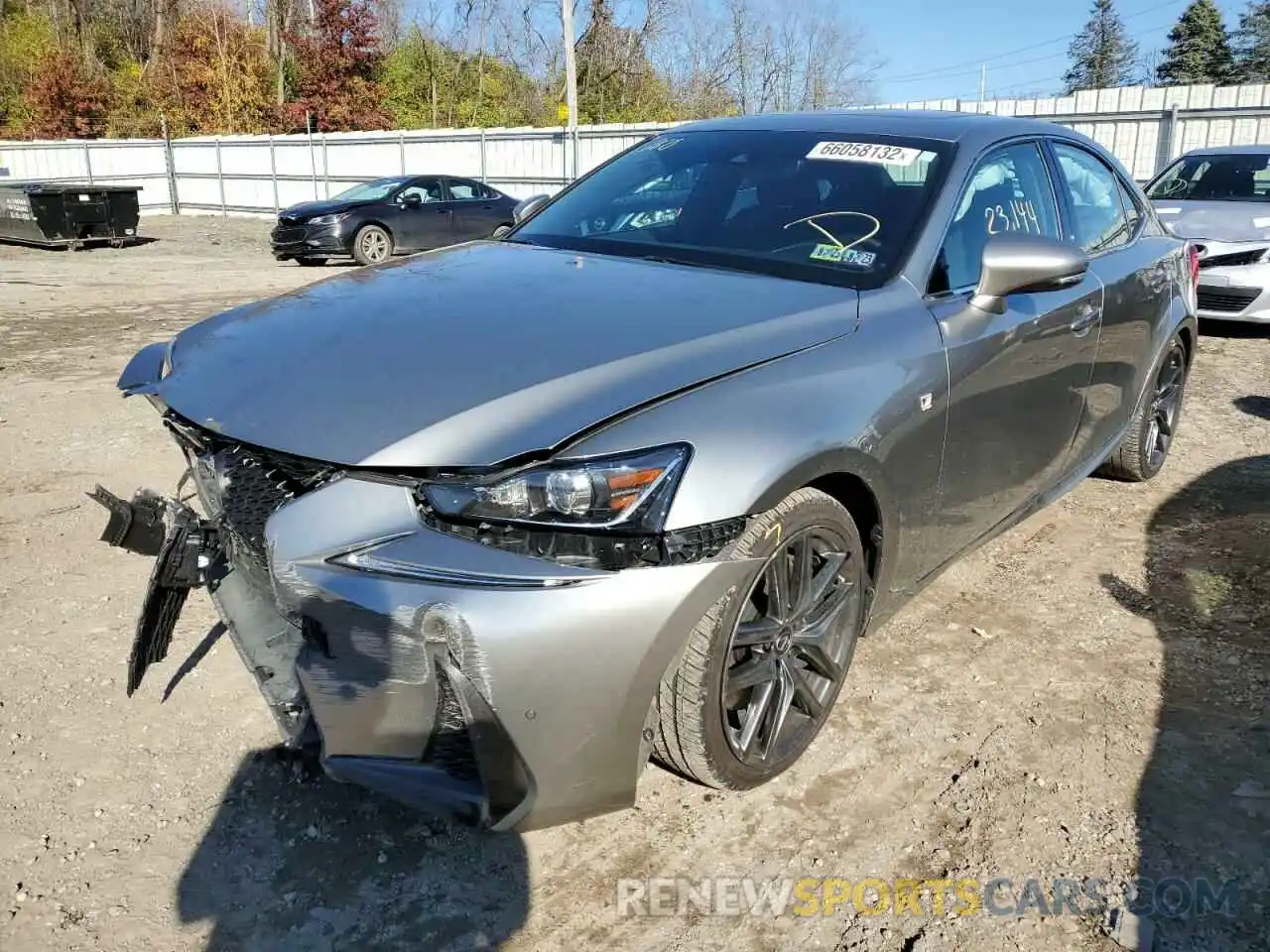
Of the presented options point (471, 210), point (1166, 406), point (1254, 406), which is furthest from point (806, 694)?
point (471, 210)

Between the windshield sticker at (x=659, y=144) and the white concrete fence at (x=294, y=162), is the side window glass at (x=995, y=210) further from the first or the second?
the white concrete fence at (x=294, y=162)

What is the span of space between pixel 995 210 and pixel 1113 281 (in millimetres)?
881

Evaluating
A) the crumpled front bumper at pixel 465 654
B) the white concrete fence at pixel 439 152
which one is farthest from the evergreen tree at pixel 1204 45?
the crumpled front bumper at pixel 465 654

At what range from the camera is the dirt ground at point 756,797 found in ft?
7.16

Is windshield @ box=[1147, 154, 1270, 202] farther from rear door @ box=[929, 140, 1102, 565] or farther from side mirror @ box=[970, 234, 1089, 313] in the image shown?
side mirror @ box=[970, 234, 1089, 313]

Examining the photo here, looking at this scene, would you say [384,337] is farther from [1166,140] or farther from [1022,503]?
[1166,140]

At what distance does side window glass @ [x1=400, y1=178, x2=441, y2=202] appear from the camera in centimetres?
1591

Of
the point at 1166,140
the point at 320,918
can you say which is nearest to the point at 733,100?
the point at 1166,140

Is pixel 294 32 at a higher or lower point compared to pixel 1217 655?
higher

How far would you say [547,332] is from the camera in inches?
96.0

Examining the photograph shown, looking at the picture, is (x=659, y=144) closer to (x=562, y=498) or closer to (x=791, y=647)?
(x=791, y=647)

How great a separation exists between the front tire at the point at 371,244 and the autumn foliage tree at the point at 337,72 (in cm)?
2298

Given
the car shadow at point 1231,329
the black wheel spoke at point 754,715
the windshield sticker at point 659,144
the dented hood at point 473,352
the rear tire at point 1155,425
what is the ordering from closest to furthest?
the dented hood at point 473,352, the black wheel spoke at point 754,715, the windshield sticker at point 659,144, the rear tire at point 1155,425, the car shadow at point 1231,329

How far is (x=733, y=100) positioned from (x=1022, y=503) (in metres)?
36.4
